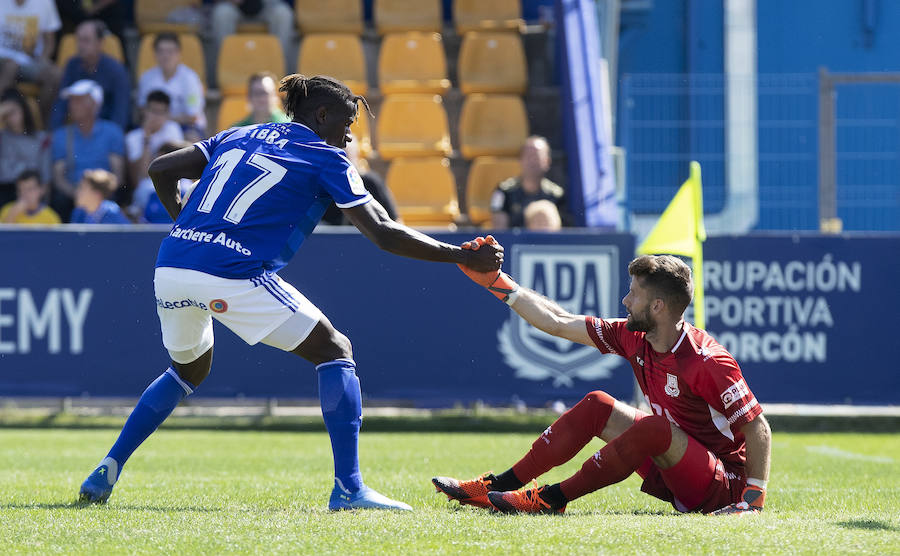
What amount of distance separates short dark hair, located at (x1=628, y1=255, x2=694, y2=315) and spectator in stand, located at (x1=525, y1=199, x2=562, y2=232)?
18.3 ft

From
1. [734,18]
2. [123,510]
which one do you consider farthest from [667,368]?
[734,18]

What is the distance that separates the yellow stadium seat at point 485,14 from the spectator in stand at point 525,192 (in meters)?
3.56

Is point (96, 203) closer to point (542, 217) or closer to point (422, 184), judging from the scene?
point (422, 184)

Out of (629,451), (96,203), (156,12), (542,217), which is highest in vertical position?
(156,12)

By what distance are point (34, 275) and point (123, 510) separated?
5502 millimetres

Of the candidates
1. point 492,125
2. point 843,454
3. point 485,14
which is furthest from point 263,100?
point 843,454

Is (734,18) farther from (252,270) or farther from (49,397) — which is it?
(252,270)

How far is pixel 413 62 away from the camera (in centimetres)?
1452

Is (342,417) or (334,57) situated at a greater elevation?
(334,57)

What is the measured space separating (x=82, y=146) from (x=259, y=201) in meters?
8.20

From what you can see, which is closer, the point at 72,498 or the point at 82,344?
the point at 72,498

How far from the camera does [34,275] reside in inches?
405

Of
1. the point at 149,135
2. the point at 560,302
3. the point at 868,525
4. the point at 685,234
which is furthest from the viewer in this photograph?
the point at 149,135

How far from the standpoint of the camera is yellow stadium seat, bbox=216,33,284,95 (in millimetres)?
14453
